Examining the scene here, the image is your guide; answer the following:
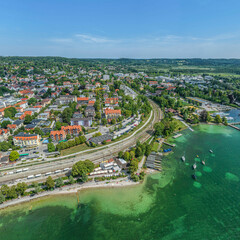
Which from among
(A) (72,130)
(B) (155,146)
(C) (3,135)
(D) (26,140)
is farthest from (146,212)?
(C) (3,135)

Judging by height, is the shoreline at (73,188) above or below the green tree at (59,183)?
below

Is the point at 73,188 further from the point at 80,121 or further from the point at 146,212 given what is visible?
the point at 80,121

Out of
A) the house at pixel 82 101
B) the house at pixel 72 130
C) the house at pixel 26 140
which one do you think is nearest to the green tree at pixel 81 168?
the house at pixel 72 130

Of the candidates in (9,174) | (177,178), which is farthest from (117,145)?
(9,174)

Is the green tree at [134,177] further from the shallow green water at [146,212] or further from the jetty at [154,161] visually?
the jetty at [154,161]

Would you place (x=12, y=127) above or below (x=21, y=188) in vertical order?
above

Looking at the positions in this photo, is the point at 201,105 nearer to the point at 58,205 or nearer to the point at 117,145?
the point at 117,145

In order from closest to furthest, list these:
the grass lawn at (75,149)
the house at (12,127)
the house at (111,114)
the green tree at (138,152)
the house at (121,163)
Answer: the house at (121,163) → the green tree at (138,152) → the grass lawn at (75,149) → the house at (12,127) → the house at (111,114)

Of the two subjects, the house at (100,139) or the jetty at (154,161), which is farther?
the house at (100,139)
